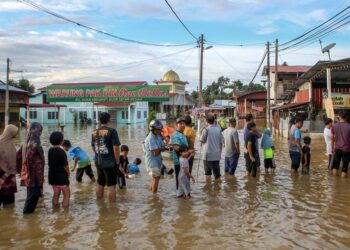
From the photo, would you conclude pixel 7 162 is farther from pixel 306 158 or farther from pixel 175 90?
pixel 175 90

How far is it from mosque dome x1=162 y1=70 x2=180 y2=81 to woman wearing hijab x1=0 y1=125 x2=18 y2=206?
67.1 m

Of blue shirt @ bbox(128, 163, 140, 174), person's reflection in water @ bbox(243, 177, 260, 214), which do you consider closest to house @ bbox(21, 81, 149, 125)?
blue shirt @ bbox(128, 163, 140, 174)

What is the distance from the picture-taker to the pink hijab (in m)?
7.09

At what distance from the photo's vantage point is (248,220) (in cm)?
643

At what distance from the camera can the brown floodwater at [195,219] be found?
5.40m

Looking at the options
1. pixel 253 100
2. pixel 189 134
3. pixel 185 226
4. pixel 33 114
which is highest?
pixel 253 100

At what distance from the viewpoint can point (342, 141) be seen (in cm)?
977

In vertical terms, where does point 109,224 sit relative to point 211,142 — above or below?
below

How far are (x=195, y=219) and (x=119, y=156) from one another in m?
1.81

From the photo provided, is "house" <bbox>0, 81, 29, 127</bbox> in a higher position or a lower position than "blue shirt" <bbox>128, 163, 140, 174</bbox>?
higher

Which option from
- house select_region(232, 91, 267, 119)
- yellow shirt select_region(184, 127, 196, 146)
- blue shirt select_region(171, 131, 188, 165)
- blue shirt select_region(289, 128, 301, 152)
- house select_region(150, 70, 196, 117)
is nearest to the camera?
blue shirt select_region(171, 131, 188, 165)

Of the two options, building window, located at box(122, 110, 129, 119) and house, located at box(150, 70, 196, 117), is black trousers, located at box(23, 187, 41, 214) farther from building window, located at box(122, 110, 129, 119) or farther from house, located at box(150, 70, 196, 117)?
house, located at box(150, 70, 196, 117)

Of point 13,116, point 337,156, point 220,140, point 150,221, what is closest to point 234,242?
point 150,221

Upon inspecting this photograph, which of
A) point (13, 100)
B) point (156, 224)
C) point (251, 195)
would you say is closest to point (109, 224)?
point (156, 224)
